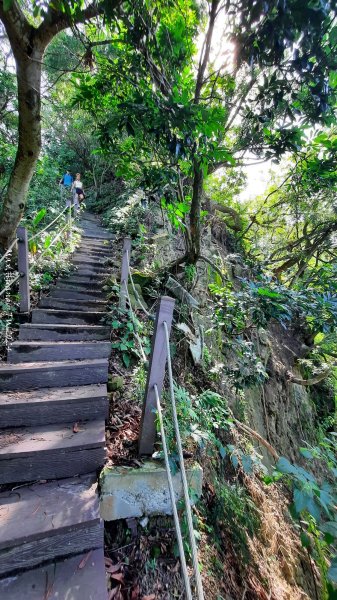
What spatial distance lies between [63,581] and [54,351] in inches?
78.7

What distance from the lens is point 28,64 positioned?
2.99 metres

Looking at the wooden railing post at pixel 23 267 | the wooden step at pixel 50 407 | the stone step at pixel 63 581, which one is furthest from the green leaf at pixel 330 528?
the wooden railing post at pixel 23 267

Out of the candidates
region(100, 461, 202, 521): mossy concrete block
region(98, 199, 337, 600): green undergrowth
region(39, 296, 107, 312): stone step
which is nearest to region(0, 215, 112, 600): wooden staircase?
region(100, 461, 202, 521): mossy concrete block

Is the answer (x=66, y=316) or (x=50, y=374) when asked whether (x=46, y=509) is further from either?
(x=66, y=316)

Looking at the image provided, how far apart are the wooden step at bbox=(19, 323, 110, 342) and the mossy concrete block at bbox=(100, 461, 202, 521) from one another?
181 cm

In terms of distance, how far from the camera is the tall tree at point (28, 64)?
2.50m

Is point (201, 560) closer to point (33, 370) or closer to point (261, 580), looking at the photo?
point (261, 580)

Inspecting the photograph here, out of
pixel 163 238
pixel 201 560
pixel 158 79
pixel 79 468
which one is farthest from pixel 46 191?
pixel 201 560

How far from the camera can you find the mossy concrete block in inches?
67.2

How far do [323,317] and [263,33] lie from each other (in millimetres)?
2538

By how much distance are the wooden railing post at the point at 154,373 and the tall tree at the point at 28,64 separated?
2616mm

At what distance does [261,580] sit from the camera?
2.00 m

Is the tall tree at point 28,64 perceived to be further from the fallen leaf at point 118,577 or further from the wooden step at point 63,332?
the fallen leaf at point 118,577

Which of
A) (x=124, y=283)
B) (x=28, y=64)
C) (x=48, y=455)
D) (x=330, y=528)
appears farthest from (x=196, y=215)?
(x=330, y=528)
